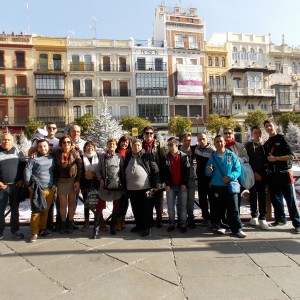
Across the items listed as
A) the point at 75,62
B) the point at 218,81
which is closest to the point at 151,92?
the point at 218,81

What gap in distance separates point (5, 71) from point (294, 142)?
3122 centimetres

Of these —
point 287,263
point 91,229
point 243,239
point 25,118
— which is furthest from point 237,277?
point 25,118

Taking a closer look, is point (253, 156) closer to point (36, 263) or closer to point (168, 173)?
point (168, 173)

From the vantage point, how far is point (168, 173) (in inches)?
201

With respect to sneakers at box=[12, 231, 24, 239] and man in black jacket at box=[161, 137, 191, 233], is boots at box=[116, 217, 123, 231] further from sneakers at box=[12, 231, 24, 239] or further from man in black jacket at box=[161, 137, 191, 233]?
sneakers at box=[12, 231, 24, 239]

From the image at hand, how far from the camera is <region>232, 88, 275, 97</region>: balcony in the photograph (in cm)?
3850

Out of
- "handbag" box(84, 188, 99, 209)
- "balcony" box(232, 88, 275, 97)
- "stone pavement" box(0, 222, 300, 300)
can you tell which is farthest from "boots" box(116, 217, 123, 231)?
"balcony" box(232, 88, 275, 97)

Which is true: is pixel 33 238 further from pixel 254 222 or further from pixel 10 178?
pixel 254 222

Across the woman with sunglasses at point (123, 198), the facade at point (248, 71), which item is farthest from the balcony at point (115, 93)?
the woman with sunglasses at point (123, 198)

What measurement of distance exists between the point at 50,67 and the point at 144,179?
33.0 meters

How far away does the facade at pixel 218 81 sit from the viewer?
37438mm

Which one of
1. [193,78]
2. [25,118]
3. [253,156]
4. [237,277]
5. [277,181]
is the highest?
[193,78]

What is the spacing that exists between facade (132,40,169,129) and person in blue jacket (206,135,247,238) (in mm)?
30943

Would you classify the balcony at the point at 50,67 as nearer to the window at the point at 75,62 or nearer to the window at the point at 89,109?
the window at the point at 75,62
